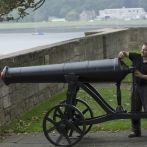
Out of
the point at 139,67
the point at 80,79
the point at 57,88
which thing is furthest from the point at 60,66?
the point at 57,88

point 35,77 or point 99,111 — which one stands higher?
point 35,77

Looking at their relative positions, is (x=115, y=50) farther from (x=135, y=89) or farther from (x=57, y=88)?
(x=135, y=89)

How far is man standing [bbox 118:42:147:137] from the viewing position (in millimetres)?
8578

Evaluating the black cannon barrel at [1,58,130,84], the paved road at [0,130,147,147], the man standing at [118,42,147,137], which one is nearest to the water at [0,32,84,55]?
the paved road at [0,130,147,147]

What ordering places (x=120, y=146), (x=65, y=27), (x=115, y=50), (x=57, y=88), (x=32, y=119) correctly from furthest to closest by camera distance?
(x=65, y=27)
(x=115, y=50)
(x=57, y=88)
(x=32, y=119)
(x=120, y=146)

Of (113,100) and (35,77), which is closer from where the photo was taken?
(35,77)

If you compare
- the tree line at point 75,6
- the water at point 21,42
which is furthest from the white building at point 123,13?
the water at point 21,42

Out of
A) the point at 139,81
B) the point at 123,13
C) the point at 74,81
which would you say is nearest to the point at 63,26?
the point at 123,13

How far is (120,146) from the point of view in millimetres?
8422

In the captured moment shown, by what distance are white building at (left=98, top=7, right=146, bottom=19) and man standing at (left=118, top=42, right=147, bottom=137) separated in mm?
31128

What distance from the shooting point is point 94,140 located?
29.4 feet

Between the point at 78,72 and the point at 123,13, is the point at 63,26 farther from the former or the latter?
the point at 78,72

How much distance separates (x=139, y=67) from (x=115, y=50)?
50.0ft

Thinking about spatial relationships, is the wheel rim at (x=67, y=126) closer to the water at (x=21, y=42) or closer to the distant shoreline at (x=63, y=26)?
the water at (x=21, y=42)
